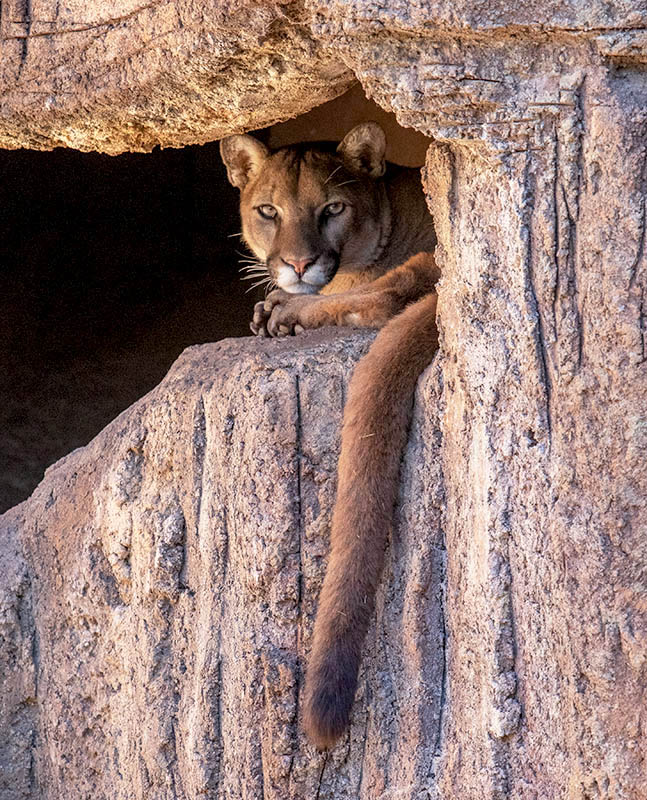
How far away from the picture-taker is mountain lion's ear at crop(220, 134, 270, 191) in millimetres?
4066

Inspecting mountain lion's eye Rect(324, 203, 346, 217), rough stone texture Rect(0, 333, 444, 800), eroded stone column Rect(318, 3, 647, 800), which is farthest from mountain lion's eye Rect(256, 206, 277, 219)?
eroded stone column Rect(318, 3, 647, 800)

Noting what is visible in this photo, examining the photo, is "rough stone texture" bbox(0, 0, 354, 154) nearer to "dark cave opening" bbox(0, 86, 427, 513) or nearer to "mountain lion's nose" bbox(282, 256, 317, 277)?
"mountain lion's nose" bbox(282, 256, 317, 277)

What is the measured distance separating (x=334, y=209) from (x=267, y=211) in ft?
0.82

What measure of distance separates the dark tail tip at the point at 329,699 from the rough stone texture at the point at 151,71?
3.89ft

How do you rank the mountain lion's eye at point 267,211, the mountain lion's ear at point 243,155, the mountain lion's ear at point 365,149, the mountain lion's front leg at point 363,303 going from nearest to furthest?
the mountain lion's front leg at point 363,303
the mountain lion's ear at point 365,149
the mountain lion's eye at point 267,211
the mountain lion's ear at point 243,155

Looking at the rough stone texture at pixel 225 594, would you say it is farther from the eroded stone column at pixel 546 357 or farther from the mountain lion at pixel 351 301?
the eroded stone column at pixel 546 357

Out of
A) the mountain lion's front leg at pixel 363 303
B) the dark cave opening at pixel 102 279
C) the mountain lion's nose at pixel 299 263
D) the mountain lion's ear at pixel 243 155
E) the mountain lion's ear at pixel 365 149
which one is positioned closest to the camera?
the mountain lion's front leg at pixel 363 303

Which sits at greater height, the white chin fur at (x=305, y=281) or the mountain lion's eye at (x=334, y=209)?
the mountain lion's eye at (x=334, y=209)

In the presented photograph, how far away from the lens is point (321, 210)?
386 centimetres

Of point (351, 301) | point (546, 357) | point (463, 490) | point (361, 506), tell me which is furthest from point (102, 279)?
point (546, 357)

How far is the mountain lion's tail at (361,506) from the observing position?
2.03m

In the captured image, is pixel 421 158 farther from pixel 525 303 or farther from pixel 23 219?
pixel 525 303

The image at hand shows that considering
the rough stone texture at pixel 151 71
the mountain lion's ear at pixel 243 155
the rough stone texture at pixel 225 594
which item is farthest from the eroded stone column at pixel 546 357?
the mountain lion's ear at pixel 243 155

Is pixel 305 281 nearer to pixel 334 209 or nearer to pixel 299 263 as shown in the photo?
pixel 299 263
